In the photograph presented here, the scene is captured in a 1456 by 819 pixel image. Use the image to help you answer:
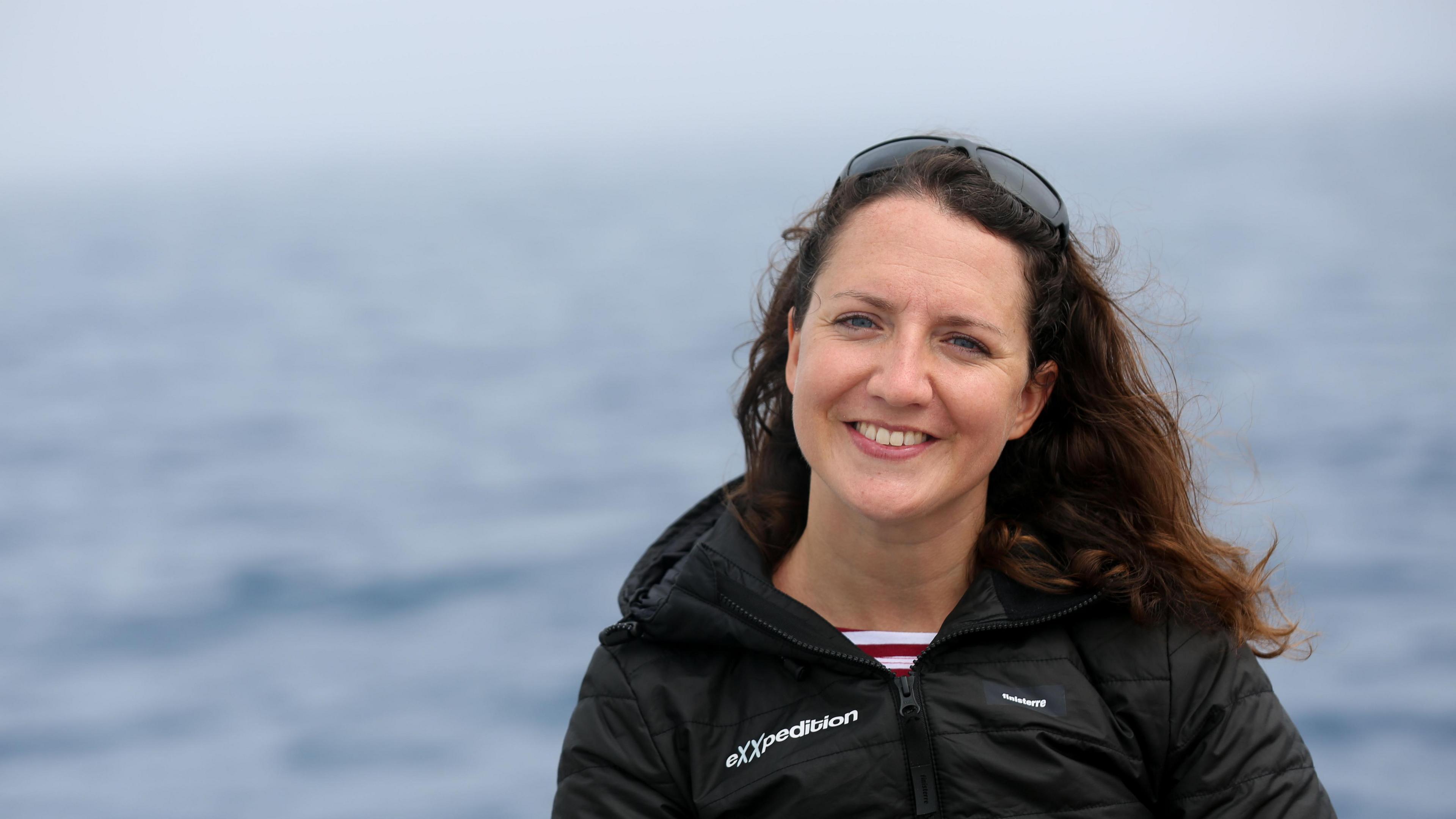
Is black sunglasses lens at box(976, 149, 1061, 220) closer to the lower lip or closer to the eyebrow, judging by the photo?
the eyebrow

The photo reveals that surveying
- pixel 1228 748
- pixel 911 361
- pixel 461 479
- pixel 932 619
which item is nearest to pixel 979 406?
pixel 911 361

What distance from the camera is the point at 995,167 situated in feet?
6.83

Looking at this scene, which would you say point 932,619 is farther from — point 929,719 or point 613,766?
point 613,766

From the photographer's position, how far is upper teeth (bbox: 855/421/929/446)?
1986 mm

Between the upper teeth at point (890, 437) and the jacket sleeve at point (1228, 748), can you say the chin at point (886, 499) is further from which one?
the jacket sleeve at point (1228, 748)

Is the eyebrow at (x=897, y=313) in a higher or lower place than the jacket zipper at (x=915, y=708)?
higher

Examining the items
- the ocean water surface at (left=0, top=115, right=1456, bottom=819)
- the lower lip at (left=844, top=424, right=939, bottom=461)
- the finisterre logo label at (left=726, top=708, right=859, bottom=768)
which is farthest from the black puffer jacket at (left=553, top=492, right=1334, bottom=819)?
the ocean water surface at (left=0, top=115, right=1456, bottom=819)

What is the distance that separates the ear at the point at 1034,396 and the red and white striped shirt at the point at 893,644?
36cm

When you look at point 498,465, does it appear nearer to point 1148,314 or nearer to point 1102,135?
point 1148,314

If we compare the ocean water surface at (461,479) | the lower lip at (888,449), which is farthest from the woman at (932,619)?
the ocean water surface at (461,479)

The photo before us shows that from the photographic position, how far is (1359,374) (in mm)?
14922

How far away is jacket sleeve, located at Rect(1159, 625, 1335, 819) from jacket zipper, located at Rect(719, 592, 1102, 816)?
245 millimetres

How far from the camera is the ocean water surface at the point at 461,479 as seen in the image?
748 centimetres

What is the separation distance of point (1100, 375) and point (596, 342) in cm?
1780
